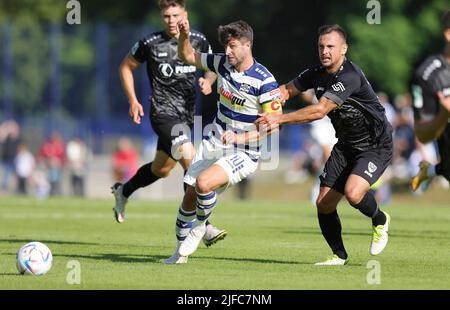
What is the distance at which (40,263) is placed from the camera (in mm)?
10164

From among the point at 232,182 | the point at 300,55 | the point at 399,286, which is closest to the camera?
the point at 399,286

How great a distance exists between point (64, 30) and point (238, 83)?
28384 mm

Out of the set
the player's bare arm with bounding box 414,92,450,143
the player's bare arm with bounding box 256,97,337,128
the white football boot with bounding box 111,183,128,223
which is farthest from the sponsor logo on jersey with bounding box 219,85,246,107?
the white football boot with bounding box 111,183,128,223

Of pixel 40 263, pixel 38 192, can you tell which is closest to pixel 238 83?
pixel 40 263

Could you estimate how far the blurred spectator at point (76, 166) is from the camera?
1283 inches

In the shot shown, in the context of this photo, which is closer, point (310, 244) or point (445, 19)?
point (445, 19)

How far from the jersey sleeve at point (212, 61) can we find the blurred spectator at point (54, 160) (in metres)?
21.9

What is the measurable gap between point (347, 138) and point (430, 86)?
1.49 meters

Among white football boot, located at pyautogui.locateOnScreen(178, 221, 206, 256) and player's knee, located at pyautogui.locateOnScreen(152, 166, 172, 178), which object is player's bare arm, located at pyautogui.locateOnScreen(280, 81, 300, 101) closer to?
white football boot, located at pyautogui.locateOnScreen(178, 221, 206, 256)

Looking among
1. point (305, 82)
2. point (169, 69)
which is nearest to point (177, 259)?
point (305, 82)

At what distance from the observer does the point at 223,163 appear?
10.9 m
